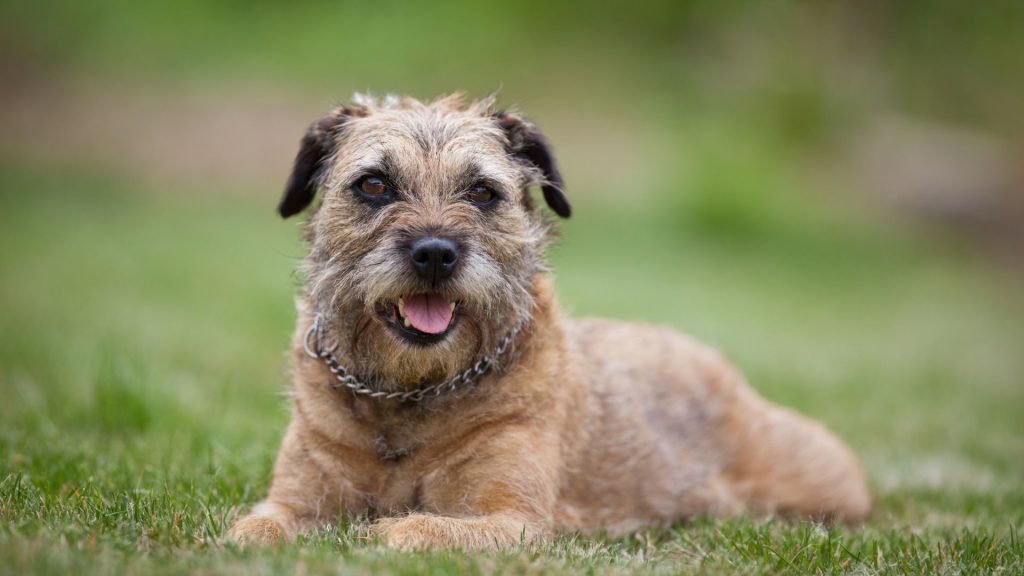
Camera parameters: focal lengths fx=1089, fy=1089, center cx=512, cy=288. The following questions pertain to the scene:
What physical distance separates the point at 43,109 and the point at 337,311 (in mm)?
19814

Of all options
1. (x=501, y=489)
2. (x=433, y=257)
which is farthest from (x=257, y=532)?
(x=433, y=257)

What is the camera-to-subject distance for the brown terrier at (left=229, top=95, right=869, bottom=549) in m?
4.73

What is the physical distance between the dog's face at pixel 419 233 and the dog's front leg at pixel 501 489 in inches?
16.5

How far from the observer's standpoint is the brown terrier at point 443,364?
4.73m

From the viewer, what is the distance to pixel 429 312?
479 centimetres

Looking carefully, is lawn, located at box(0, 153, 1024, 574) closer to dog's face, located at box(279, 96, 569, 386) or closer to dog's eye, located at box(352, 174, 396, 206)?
dog's face, located at box(279, 96, 569, 386)

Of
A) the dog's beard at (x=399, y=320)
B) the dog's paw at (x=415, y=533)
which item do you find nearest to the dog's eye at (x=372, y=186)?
the dog's beard at (x=399, y=320)

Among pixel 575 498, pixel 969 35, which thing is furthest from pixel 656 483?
pixel 969 35

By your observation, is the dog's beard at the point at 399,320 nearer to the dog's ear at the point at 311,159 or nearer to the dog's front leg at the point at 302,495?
the dog's front leg at the point at 302,495

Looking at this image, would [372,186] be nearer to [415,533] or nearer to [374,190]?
[374,190]

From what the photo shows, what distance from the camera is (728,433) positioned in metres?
6.26

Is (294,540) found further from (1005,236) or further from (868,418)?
(1005,236)

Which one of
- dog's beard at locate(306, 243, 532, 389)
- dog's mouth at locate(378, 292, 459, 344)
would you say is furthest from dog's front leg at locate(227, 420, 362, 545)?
dog's mouth at locate(378, 292, 459, 344)

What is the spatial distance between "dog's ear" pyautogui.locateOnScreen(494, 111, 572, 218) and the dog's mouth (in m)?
1.10
